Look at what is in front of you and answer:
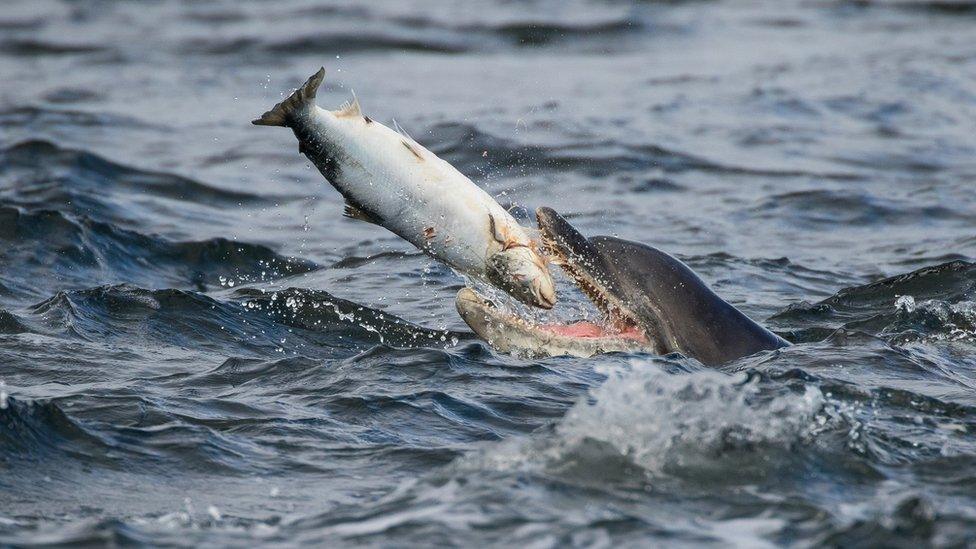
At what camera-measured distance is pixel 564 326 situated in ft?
23.8

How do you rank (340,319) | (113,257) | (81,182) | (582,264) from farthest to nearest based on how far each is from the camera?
(81,182)
(113,257)
(340,319)
(582,264)

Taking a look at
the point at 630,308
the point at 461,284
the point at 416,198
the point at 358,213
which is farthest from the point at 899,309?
the point at 358,213

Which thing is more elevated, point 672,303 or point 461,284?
point 672,303

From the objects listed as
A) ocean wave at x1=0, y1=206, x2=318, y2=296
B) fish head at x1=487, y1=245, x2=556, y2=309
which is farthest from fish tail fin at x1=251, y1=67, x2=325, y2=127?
ocean wave at x1=0, y1=206, x2=318, y2=296

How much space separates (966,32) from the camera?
2323 centimetres

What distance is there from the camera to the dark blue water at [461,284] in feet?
17.4

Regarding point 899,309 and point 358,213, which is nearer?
point 358,213

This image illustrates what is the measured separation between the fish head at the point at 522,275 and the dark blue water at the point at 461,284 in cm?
51

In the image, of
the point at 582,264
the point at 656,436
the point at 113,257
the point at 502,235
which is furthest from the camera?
the point at 113,257

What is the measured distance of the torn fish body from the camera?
21.2 ft

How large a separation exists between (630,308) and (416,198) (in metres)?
1.21

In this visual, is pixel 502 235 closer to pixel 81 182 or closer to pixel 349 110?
pixel 349 110

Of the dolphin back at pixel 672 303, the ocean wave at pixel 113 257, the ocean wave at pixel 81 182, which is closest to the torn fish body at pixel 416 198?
the dolphin back at pixel 672 303

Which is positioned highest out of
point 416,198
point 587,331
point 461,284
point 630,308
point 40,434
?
point 416,198
